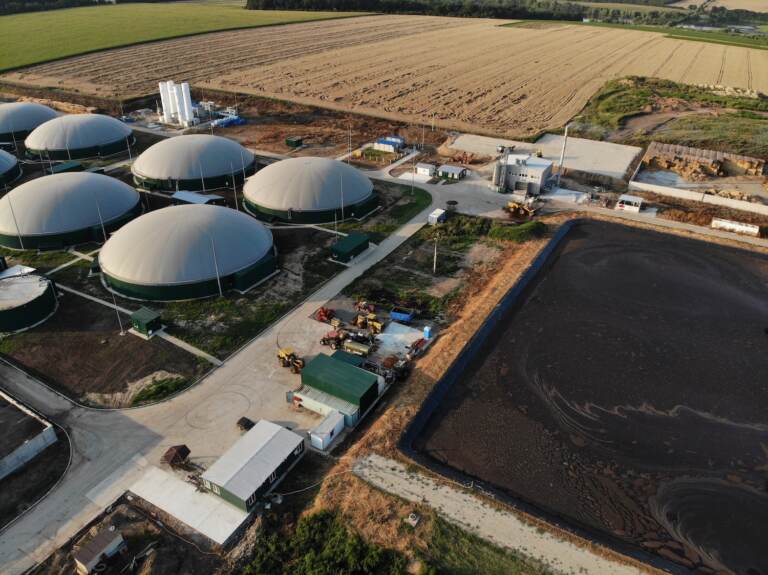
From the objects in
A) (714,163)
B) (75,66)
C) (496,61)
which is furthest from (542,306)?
(75,66)

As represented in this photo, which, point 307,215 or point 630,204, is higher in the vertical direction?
point 307,215

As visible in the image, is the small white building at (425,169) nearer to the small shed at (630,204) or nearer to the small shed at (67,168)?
the small shed at (630,204)

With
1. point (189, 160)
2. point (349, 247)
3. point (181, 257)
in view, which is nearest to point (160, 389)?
point (181, 257)

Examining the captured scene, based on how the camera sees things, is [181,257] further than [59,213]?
No

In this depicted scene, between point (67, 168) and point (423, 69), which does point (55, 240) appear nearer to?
point (67, 168)

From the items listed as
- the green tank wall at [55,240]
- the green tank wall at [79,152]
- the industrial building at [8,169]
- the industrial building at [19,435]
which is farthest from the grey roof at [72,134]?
the industrial building at [19,435]

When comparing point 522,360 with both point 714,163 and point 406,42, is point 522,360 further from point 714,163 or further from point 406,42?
point 406,42
